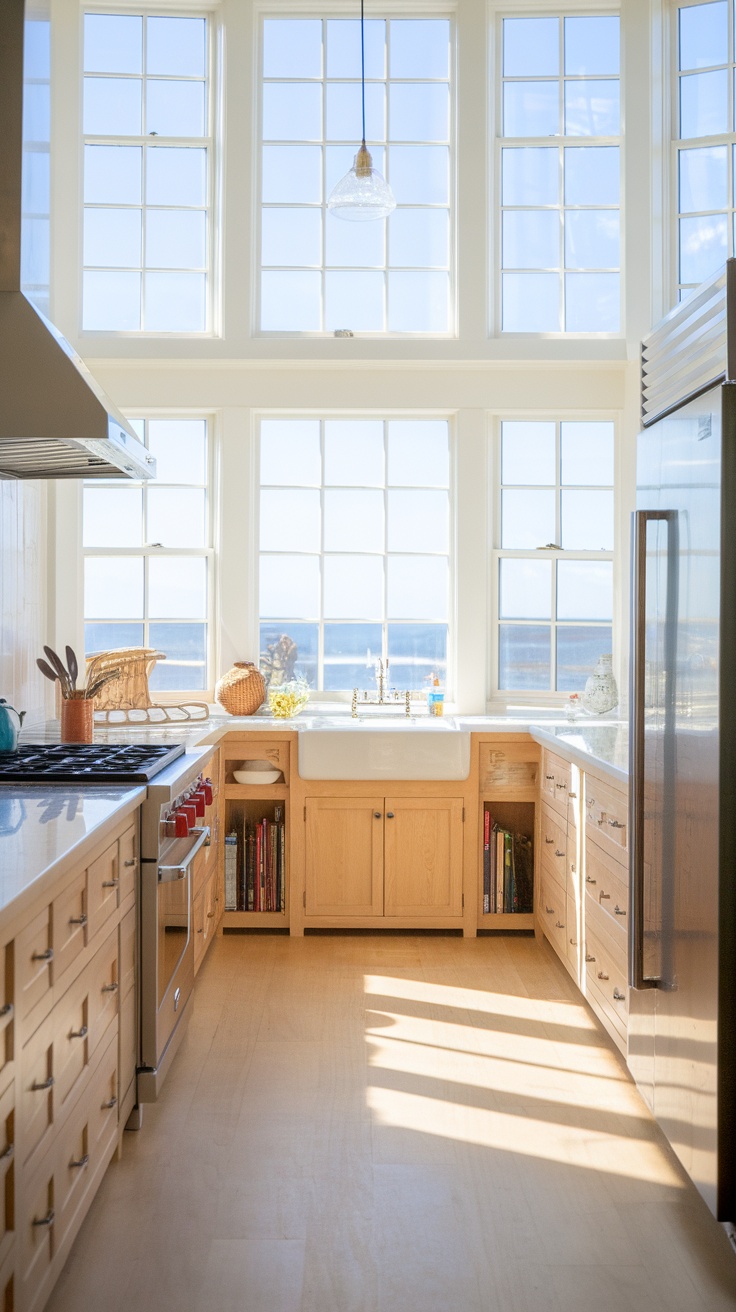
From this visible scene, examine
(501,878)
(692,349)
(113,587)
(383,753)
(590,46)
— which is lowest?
(501,878)

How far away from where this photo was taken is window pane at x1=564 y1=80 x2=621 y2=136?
4992 millimetres

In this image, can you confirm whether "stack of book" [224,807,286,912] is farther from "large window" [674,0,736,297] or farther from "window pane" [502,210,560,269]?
"large window" [674,0,736,297]

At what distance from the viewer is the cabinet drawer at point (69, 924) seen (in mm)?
1866

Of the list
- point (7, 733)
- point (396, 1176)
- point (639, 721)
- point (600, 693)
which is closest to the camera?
point (396, 1176)

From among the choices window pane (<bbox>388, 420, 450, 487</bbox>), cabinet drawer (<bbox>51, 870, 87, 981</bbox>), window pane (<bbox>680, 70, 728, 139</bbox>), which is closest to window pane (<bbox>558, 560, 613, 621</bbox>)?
window pane (<bbox>388, 420, 450, 487</bbox>)

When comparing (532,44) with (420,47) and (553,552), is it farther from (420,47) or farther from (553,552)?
(553,552)

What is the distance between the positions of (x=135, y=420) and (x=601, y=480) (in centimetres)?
229

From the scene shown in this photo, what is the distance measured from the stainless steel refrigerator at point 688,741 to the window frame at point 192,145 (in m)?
2.93

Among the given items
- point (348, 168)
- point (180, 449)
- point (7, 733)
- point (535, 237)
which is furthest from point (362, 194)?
point (7, 733)

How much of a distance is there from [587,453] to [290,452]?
4.77ft

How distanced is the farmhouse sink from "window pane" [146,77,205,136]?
9.89 ft

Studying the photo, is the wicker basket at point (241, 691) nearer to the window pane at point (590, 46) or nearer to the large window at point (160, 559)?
the large window at point (160, 559)

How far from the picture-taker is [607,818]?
3.14 metres

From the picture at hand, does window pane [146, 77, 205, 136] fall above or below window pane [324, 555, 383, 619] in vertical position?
above
